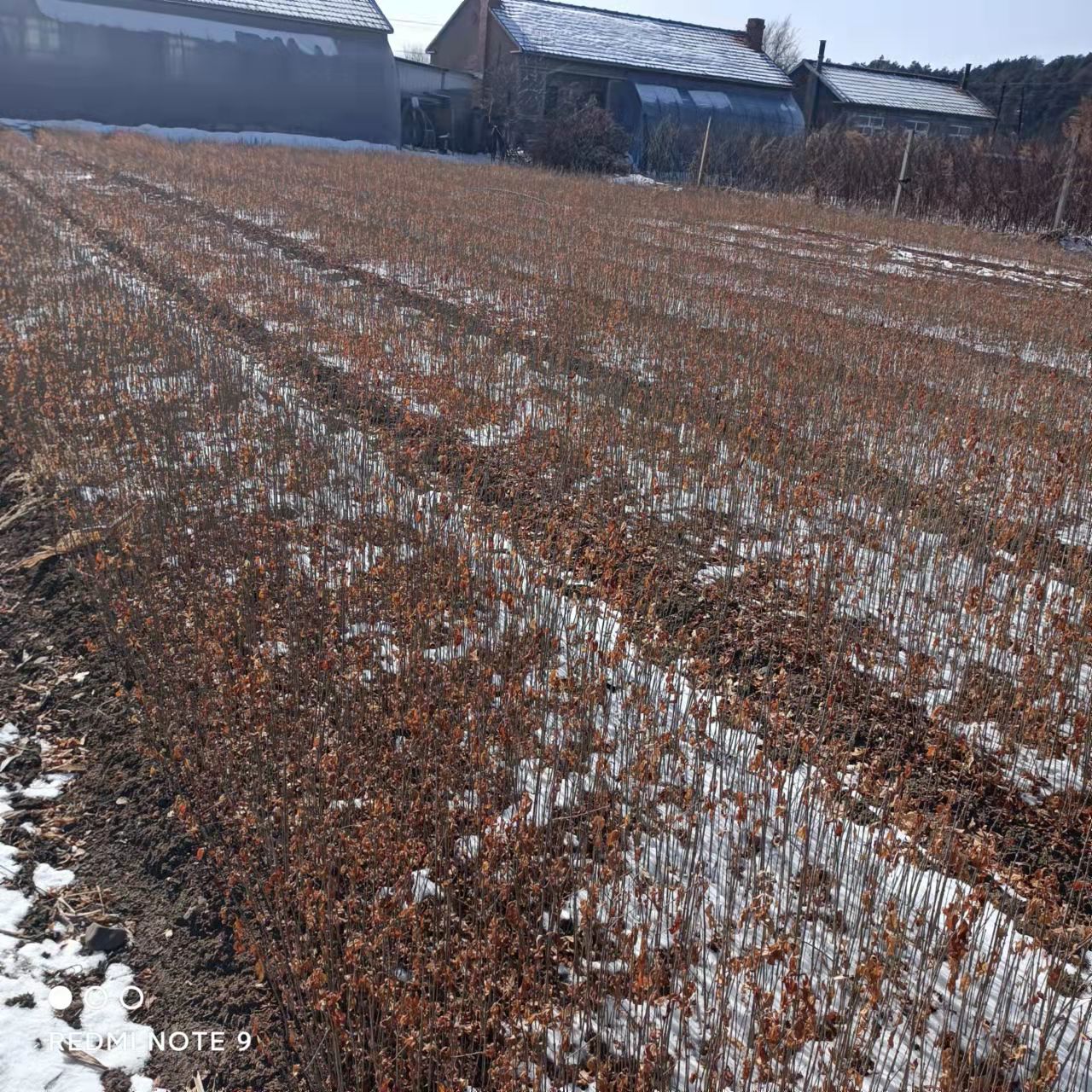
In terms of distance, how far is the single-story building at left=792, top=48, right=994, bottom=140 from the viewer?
4706 cm

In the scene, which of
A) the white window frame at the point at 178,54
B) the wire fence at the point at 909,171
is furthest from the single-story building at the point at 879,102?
the white window frame at the point at 178,54

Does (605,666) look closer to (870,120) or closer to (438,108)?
(438,108)

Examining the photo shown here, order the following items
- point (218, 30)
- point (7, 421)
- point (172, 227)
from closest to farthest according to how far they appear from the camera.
Answer: point (7, 421) < point (172, 227) < point (218, 30)

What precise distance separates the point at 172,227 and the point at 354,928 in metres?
14.8

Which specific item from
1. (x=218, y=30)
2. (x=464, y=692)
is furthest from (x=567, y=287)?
(x=218, y=30)

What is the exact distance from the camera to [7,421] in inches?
305

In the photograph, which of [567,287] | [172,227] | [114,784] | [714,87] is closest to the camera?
[114,784]

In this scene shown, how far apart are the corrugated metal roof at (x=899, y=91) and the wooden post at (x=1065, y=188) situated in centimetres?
2535

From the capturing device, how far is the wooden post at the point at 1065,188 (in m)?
23.1

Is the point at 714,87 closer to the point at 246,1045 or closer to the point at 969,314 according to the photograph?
the point at 969,314

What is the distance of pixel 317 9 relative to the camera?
3694 cm

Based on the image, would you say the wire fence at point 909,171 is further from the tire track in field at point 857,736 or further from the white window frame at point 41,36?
the tire track in field at point 857,736

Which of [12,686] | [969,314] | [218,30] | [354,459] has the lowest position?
[12,686]

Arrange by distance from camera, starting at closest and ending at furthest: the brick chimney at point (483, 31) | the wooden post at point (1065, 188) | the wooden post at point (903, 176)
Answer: the wooden post at point (1065, 188) < the wooden post at point (903, 176) < the brick chimney at point (483, 31)
